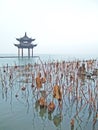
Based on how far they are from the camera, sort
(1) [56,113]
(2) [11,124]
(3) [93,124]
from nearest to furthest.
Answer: (3) [93,124] → (2) [11,124] → (1) [56,113]

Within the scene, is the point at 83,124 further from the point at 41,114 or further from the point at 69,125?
the point at 41,114

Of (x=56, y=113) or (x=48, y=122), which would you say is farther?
(x=56, y=113)

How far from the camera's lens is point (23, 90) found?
1205 cm

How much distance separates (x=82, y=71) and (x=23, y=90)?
404 cm

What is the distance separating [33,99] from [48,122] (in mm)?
2545

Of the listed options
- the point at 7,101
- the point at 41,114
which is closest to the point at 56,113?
the point at 41,114

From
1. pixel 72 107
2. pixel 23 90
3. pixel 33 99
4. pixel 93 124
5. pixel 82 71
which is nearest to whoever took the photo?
pixel 93 124

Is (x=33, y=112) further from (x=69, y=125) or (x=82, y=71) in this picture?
(x=82, y=71)

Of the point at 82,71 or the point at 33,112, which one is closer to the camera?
the point at 33,112

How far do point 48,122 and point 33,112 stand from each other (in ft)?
3.43

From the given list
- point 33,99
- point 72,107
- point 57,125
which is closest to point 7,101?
point 33,99

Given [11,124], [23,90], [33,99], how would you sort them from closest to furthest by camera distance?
[11,124], [33,99], [23,90]

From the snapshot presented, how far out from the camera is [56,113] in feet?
25.6

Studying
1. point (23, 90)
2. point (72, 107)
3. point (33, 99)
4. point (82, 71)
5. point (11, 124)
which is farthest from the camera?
point (82, 71)
